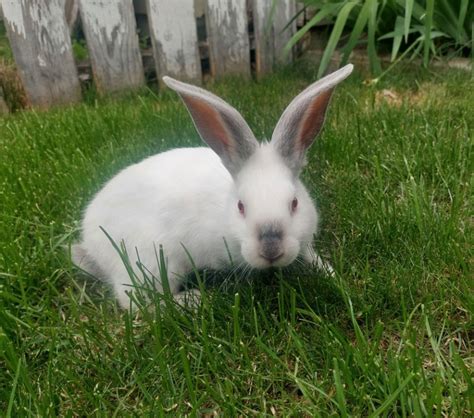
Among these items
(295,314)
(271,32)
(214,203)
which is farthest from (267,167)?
(271,32)

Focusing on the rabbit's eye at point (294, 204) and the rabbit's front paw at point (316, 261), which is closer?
the rabbit's eye at point (294, 204)

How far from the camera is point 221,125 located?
1.96 m

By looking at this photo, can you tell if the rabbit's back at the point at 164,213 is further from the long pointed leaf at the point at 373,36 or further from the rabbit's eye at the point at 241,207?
the long pointed leaf at the point at 373,36

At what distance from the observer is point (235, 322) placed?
5.49ft

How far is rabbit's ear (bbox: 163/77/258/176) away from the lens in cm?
188

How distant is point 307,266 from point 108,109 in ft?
7.60

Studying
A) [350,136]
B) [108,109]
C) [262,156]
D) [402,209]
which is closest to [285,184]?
[262,156]

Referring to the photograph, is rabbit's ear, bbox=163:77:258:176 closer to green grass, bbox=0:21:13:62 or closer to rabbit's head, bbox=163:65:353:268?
rabbit's head, bbox=163:65:353:268

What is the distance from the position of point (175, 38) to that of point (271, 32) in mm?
873

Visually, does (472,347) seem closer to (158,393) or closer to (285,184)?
(285,184)

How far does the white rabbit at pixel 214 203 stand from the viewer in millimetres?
1812

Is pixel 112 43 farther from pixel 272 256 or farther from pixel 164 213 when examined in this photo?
pixel 272 256

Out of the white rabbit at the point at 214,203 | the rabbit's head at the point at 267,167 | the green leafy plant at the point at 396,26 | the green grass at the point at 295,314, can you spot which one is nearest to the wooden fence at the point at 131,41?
the green leafy plant at the point at 396,26

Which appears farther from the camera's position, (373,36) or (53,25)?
(53,25)
